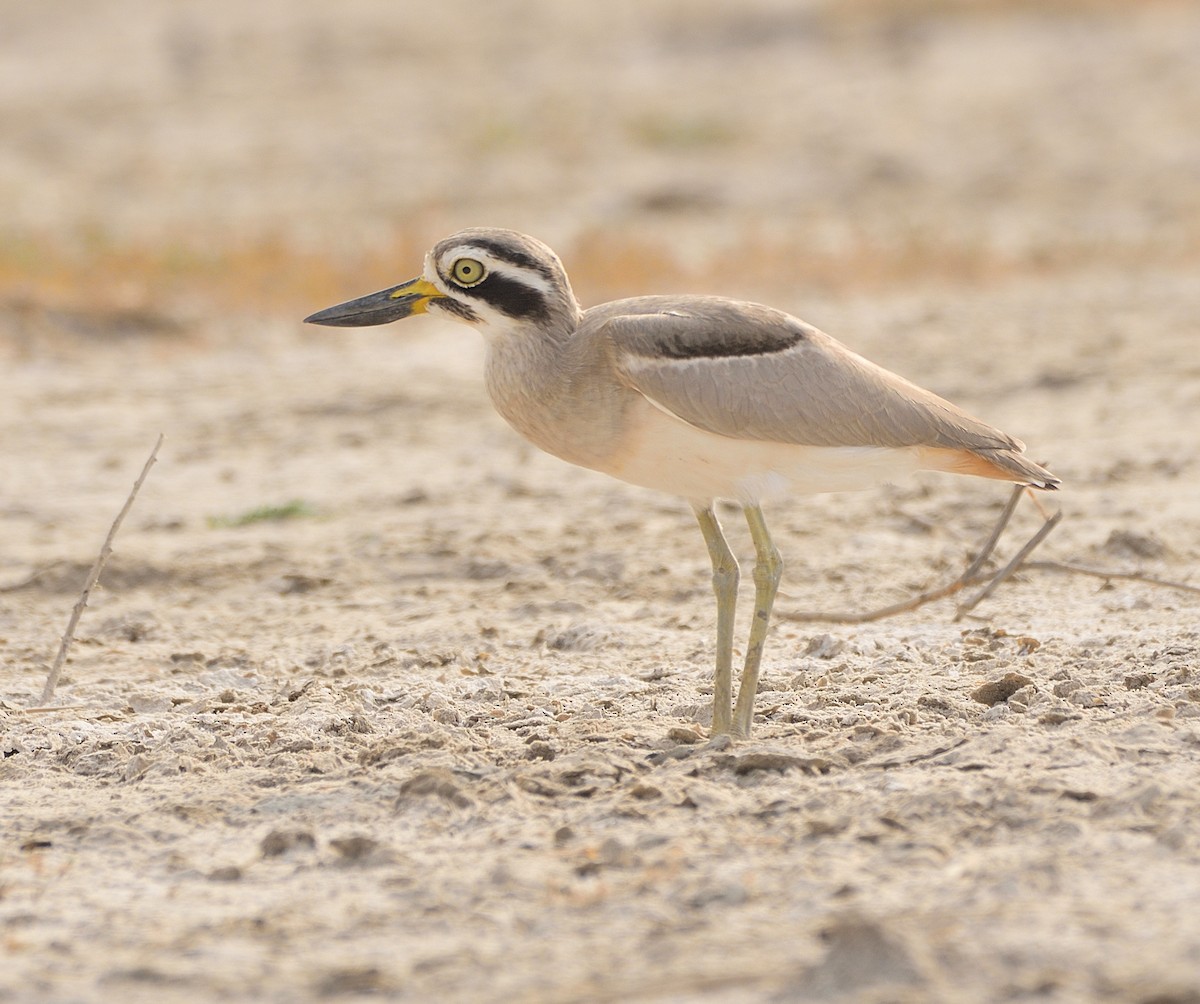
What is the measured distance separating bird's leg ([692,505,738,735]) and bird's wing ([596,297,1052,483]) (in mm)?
447

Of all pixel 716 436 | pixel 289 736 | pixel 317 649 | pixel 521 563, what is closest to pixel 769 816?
pixel 716 436

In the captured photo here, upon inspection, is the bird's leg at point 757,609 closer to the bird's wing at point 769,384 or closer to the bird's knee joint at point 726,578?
the bird's knee joint at point 726,578

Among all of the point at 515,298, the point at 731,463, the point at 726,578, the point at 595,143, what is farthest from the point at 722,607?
the point at 595,143

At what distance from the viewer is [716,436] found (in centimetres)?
448

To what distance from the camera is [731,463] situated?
4520 mm

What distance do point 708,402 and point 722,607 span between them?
67 centimetres

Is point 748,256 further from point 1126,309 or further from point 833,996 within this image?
point 833,996

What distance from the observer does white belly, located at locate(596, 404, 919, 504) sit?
14.8ft

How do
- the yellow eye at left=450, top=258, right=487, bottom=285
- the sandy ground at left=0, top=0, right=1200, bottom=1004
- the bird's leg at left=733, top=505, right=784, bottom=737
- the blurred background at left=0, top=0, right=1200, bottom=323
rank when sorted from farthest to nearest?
the blurred background at left=0, top=0, right=1200, bottom=323, the yellow eye at left=450, top=258, right=487, bottom=285, the bird's leg at left=733, top=505, right=784, bottom=737, the sandy ground at left=0, top=0, right=1200, bottom=1004

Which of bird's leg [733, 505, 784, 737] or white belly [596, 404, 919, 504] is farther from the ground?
white belly [596, 404, 919, 504]

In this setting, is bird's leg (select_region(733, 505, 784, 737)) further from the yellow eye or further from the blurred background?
the blurred background

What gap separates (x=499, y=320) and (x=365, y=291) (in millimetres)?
6583

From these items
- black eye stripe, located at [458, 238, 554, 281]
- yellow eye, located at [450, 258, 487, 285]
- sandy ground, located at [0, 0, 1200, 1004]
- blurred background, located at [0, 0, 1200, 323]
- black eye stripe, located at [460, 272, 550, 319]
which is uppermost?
blurred background, located at [0, 0, 1200, 323]

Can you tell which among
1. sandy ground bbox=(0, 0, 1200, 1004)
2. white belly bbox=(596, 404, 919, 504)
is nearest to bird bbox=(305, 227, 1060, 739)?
white belly bbox=(596, 404, 919, 504)
